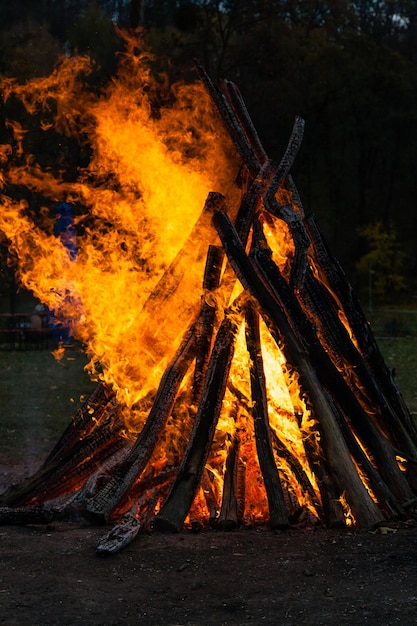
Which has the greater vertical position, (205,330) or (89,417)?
(205,330)

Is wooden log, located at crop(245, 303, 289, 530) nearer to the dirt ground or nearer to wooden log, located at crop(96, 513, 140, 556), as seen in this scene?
the dirt ground

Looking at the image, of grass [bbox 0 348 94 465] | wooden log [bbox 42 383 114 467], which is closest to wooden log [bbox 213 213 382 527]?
wooden log [bbox 42 383 114 467]

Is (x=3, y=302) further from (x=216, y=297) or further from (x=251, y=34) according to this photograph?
(x=216, y=297)

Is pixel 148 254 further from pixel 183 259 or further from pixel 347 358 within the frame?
pixel 347 358

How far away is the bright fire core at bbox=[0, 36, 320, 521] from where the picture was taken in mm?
7035

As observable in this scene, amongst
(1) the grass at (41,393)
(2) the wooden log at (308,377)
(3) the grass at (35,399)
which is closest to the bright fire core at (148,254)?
(2) the wooden log at (308,377)

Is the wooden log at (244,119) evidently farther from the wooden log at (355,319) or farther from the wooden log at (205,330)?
the wooden log at (205,330)

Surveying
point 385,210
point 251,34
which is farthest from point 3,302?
point 385,210

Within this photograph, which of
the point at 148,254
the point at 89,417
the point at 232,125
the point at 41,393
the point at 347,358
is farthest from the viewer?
the point at 41,393

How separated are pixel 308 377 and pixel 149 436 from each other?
1312mm

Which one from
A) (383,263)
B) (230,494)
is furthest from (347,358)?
(383,263)

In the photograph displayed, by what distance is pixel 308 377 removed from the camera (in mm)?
6695

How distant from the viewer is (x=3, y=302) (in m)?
39.0

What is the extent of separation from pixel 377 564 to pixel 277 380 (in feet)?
6.57
